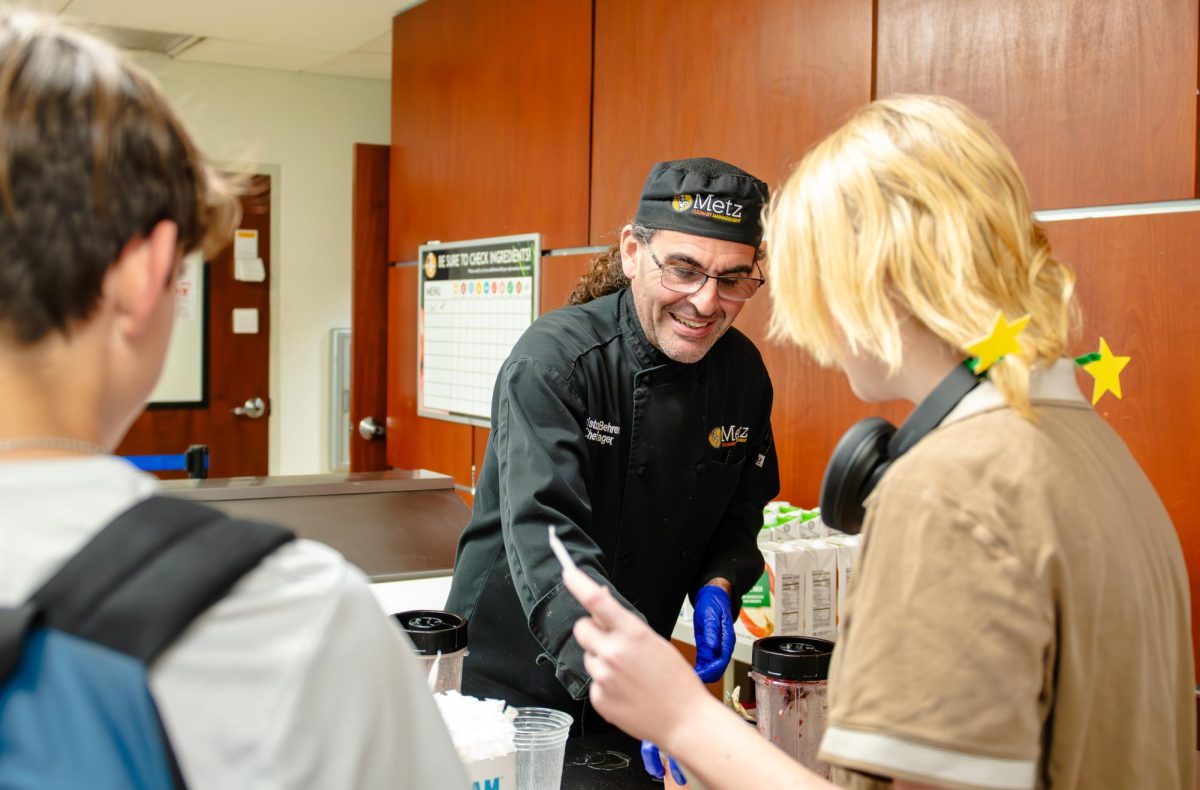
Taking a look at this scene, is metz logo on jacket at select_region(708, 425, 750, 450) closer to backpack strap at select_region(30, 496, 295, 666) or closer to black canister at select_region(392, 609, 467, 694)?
black canister at select_region(392, 609, 467, 694)

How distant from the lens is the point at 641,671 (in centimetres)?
100

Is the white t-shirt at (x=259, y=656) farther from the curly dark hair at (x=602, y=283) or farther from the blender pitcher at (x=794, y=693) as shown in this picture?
the curly dark hair at (x=602, y=283)

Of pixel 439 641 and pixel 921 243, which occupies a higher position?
pixel 921 243

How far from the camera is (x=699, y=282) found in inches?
73.5

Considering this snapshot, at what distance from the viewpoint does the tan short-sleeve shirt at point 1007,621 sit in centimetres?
80

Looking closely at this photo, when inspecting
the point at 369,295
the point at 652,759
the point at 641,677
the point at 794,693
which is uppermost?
the point at 369,295

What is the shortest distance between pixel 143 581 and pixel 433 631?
84 centimetres

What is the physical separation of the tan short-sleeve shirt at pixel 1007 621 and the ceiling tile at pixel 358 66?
4960 millimetres

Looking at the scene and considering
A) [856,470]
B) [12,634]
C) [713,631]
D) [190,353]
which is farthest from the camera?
[190,353]

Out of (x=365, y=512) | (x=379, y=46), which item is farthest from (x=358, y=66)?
(x=365, y=512)

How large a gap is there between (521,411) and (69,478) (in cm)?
116

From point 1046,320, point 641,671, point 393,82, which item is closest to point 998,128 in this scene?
point 1046,320

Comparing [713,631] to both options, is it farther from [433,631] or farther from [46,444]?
[46,444]

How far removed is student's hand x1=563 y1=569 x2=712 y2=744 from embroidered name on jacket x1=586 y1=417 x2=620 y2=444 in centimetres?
85
